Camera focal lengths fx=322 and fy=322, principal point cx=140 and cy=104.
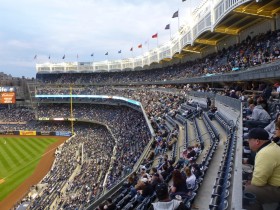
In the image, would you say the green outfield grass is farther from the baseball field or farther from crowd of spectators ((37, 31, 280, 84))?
crowd of spectators ((37, 31, 280, 84))

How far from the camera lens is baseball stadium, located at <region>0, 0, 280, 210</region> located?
5.59m

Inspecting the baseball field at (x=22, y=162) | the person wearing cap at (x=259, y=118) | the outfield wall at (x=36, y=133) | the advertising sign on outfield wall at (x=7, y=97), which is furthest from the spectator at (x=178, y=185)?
the advertising sign on outfield wall at (x=7, y=97)

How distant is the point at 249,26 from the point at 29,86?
165ft

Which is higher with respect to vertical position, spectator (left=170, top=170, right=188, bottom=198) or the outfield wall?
spectator (left=170, top=170, right=188, bottom=198)

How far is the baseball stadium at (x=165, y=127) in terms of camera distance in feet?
18.3

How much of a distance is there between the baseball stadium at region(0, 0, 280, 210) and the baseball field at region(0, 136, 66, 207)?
12 centimetres

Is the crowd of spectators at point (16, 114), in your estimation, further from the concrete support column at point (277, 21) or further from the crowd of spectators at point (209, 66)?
the concrete support column at point (277, 21)

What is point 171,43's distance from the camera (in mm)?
46969

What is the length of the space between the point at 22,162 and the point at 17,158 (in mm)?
2044

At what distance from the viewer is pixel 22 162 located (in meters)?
35.8

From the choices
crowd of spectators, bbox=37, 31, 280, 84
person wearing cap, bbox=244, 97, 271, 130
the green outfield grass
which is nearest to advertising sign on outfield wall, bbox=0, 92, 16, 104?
the green outfield grass

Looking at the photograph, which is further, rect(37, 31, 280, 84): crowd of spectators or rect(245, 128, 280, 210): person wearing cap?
rect(37, 31, 280, 84): crowd of spectators

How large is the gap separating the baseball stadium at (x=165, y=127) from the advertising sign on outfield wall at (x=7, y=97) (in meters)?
0.20

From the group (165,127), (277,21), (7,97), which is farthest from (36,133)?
(277,21)
